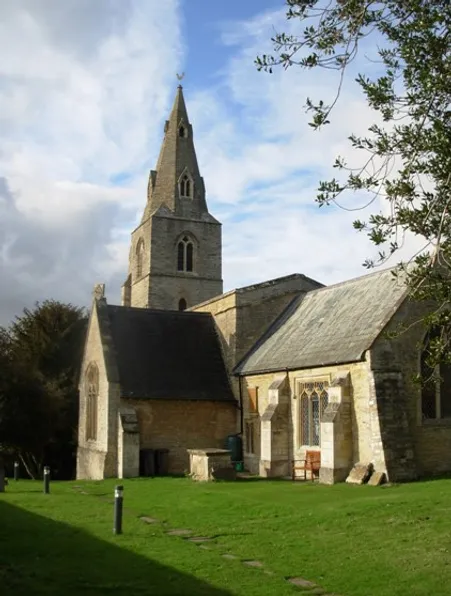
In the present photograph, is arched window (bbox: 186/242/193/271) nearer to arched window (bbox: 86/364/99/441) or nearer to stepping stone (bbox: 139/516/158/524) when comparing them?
arched window (bbox: 86/364/99/441)

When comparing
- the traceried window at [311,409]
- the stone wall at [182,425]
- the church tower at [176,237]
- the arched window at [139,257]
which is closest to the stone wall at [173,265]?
the church tower at [176,237]

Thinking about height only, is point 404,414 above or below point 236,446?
above

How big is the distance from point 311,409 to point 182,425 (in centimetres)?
644

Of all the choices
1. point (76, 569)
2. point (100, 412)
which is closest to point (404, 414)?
point (76, 569)

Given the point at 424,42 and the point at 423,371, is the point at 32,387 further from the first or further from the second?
the point at 424,42

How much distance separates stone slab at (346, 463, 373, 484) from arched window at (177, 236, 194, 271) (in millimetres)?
34005

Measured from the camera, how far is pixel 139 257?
181ft

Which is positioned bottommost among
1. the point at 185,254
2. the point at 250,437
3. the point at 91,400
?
the point at 250,437

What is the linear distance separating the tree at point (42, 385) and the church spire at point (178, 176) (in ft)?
47.9

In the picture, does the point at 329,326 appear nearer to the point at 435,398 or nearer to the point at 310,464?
the point at 435,398

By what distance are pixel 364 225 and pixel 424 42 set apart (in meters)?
2.50

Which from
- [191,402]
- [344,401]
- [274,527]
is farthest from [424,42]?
[191,402]

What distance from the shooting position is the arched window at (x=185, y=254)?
5341 centimetres

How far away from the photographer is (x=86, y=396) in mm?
32281
